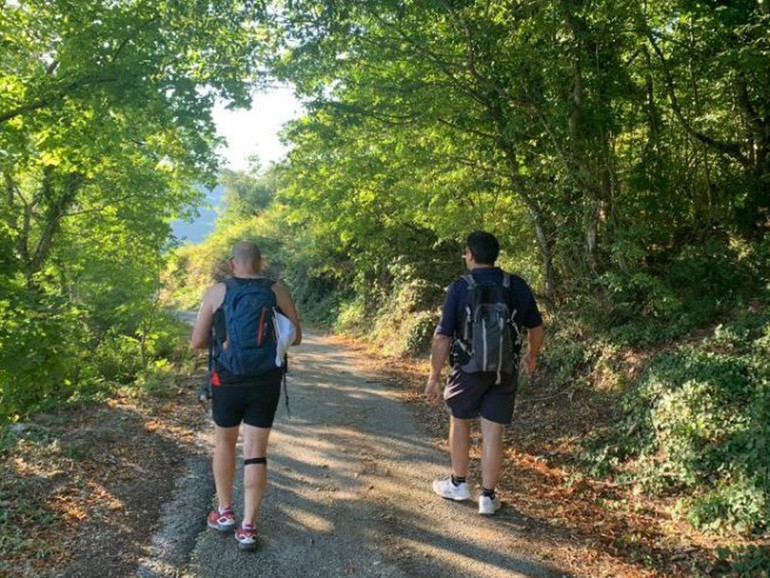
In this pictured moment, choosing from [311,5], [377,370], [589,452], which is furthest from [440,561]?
[377,370]

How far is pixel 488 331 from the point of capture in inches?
171

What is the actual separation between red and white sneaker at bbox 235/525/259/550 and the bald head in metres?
1.67

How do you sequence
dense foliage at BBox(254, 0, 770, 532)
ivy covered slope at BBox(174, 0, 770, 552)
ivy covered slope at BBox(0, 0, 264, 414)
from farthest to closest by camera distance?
ivy covered slope at BBox(0, 0, 264, 414), dense foliage at BBox(254, 0, 770, 532), ivy covered slope at BBox(174, 0, 770, 552)

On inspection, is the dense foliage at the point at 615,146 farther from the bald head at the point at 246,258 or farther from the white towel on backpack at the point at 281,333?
the bald head at the point at 246,258

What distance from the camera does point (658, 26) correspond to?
750cm

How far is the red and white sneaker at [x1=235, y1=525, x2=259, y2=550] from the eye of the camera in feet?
12.4

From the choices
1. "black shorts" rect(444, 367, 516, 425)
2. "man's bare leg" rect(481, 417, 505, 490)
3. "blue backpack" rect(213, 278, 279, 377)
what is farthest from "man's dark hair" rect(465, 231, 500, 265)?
"blue backpack" rect(213, 278, 279, 377)

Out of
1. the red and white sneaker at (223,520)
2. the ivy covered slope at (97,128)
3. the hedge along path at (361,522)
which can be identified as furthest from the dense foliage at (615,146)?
the red and white sneaker at (223,520)

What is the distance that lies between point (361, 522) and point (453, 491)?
836 mm

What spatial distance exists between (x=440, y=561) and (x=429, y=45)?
228 inches

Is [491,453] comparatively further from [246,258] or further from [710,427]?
[246,258]

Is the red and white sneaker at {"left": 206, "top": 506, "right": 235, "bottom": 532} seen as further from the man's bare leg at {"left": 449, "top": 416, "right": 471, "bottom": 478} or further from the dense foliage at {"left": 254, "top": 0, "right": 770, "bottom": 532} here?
the dense foliage at {"left": 254, "top": 0, "right": 770, "bottom": 532}

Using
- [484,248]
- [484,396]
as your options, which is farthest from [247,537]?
[484,248]

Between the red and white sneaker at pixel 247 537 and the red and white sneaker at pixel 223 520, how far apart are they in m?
0.19
